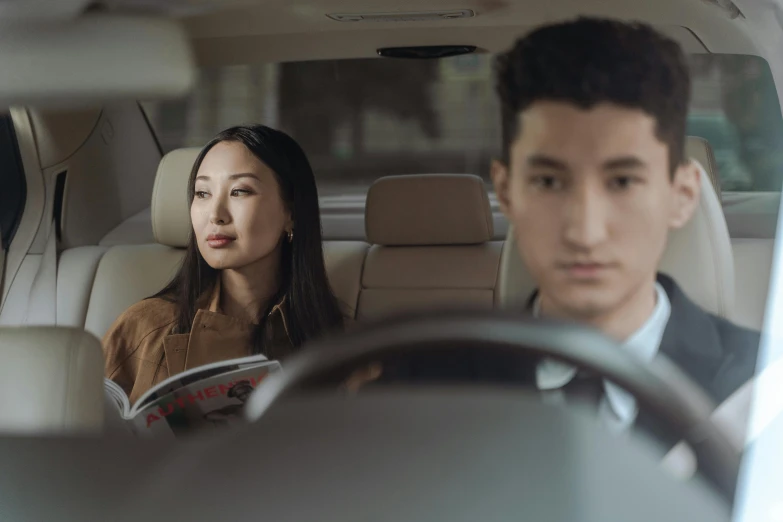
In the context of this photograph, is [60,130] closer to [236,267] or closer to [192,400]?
[236,267]

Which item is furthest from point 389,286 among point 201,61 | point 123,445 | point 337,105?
point 123,445

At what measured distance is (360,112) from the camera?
5.05 feet

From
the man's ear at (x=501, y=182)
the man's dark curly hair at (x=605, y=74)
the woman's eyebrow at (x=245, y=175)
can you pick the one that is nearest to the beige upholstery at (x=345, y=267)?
the woman's eyebrow at (x=245, y=175)

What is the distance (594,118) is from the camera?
1.04 metres

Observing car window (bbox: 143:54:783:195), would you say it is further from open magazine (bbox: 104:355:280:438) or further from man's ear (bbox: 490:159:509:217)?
open magazine (bbox: 104:355:280:438)

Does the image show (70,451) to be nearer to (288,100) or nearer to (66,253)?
(288,100)

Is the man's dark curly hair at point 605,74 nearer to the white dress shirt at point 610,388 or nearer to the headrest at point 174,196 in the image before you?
the white dress shirt at point 610,388

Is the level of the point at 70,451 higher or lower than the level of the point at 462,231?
lower

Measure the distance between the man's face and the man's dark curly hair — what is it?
2 cm

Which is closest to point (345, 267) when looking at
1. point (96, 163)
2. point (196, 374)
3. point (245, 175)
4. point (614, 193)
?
point (245, 175)

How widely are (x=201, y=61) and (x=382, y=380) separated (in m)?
0.69

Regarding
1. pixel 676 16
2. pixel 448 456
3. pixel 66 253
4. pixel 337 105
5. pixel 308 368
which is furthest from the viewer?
pixel 66 253

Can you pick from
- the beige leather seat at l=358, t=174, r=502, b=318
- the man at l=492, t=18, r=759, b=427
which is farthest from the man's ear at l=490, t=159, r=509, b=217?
the beige leather seat at l=358, t=174, r=502, b=318

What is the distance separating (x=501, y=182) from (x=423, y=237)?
15.4 inches
